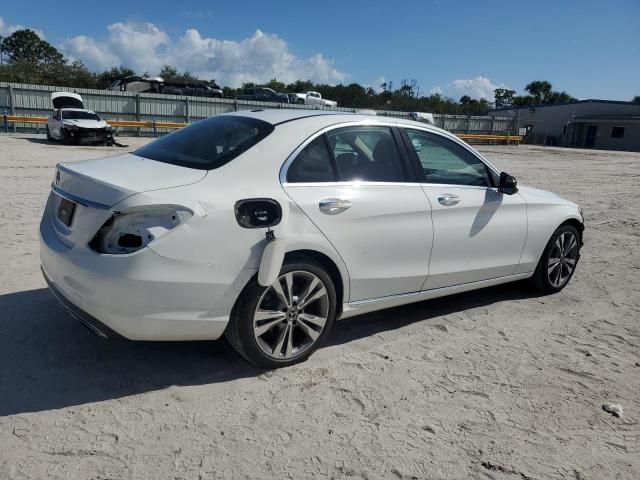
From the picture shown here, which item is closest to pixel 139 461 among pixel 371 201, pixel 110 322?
pixel 110 322

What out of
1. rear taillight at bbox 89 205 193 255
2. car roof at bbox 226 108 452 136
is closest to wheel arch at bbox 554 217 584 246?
car roof at bbox 226 108 452 136

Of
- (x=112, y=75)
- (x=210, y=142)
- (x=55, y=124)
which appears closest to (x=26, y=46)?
(x=112, y=75)

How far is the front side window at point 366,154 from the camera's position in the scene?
3729 millimetres

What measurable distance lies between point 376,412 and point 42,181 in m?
10.4

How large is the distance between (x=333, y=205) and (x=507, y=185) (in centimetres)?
189

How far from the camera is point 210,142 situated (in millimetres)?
3654

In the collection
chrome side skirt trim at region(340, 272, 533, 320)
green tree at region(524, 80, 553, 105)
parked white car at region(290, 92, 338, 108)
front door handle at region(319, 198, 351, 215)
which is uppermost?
green tree at region(524, 80, 553, 105)

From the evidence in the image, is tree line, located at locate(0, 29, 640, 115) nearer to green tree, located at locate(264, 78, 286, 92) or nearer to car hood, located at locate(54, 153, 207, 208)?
green tree, located at locate(264, 78, 286, 92)

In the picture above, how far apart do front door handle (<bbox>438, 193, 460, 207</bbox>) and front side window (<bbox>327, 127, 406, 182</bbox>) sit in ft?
1.21

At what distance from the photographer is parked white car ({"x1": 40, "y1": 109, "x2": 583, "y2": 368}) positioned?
2912mm

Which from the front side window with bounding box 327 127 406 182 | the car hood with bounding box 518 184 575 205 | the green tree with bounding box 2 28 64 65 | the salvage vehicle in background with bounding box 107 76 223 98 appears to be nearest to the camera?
the front side window with bounding box 327 127 406 182

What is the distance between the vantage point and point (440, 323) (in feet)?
14.6

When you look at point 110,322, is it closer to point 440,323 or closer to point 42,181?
point 440,323

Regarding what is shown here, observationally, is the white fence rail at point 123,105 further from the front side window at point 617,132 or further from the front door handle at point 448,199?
the front side window at point 617,132
